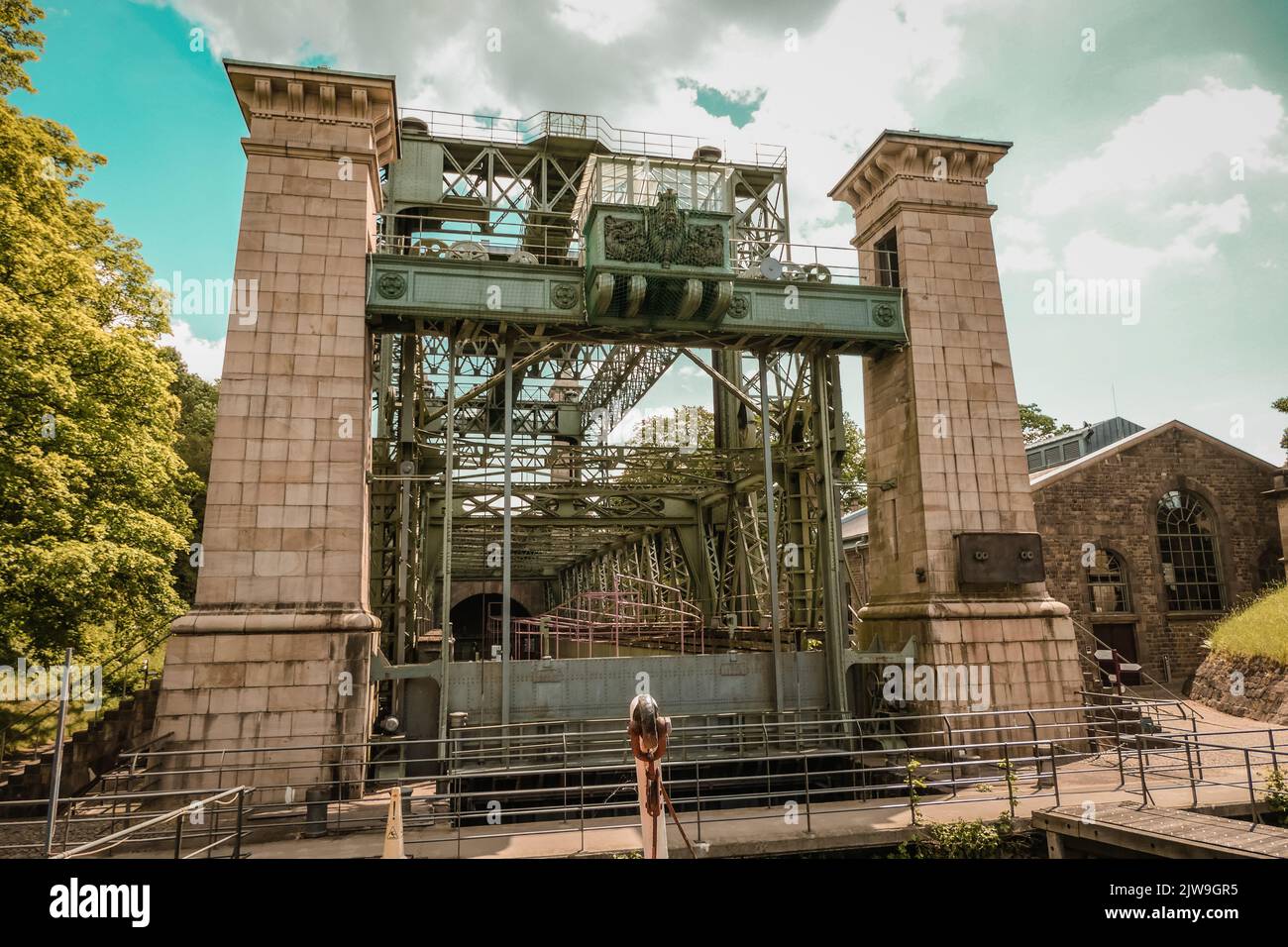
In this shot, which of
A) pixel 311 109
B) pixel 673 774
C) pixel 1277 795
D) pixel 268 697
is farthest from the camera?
pixel 311 109

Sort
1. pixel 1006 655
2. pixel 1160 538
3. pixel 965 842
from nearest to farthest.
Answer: pixel 965 842
pixel 1006 655
pixel 1160 538

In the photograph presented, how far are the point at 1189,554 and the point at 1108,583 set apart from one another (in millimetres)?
3533

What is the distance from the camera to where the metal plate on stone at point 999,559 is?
1694 cm

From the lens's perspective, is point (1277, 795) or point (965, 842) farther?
point (1277, 795)

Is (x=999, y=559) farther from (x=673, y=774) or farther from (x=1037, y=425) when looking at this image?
(x=1037, y=425)

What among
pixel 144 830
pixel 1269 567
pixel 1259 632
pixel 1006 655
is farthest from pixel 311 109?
pixel 1269 567

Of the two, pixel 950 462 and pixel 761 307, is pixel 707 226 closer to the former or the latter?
pixel 761 307

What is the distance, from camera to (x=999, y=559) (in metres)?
17.1

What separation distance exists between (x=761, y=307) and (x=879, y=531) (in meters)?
5.88

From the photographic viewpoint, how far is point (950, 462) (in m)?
17.6

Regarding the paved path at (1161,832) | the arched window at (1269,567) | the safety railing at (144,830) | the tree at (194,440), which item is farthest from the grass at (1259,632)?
the tree at (194,440)

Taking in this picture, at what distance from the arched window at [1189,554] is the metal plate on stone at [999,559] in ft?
47.9
